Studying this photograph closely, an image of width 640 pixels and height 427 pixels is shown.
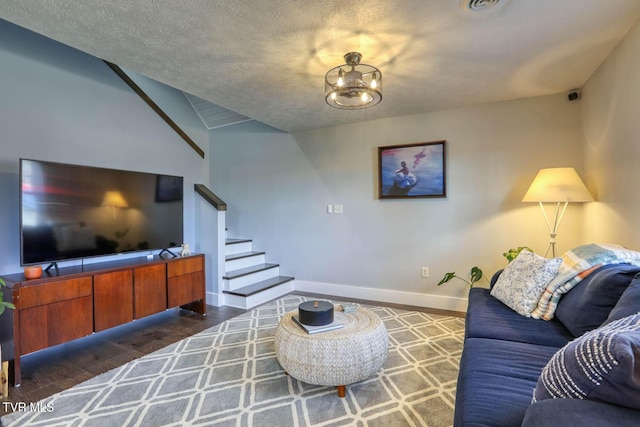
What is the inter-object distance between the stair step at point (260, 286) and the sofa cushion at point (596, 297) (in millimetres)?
2929

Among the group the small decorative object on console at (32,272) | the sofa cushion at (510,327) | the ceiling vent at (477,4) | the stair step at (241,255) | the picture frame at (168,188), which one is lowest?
the sofa cushion at (510,327)

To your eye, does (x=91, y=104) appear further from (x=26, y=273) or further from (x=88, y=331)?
(x=88, y=331)

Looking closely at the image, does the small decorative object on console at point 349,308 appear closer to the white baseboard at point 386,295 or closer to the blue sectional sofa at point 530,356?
the blue sectional sofa at point 530,356

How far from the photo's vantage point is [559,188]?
98.7 inches

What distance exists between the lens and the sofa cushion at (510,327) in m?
1.64

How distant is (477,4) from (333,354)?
2.07 m

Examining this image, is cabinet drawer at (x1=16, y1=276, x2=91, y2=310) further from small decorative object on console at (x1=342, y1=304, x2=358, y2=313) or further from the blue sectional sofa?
the blue sectional sofa

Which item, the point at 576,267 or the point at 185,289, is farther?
the point at 185,289

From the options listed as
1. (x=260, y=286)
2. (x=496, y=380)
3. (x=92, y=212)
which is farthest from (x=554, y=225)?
(x=92, y=212)

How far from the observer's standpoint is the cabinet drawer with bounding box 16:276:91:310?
2.12m

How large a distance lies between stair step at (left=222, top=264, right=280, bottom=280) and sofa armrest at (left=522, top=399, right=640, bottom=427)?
3.38m

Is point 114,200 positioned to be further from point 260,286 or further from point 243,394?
point 243,394

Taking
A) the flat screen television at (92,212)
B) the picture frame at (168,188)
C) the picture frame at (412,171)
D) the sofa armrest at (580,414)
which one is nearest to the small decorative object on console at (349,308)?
the sofa armrest at (580,414)

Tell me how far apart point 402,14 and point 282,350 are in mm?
2088
